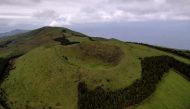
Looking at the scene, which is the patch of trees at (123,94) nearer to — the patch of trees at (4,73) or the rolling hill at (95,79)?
the rolling hill at (95,79)

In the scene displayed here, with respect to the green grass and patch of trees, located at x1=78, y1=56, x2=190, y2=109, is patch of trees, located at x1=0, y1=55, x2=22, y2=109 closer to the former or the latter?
patch of trees, located at x1=78, y1=56, x2=190, y2=109

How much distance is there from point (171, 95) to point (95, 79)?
2850cm

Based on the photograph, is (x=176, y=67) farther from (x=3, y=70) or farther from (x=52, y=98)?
(x=3, y=70)

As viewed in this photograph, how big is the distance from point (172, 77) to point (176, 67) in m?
10.5

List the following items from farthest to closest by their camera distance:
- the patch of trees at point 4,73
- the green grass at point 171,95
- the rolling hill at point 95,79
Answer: the patch of trees at point 4,73, the rolling hill at point 95,79, the green grass at point 171,95

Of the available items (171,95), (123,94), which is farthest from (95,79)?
(171,95)

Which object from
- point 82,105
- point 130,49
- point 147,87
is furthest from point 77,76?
point 130,49

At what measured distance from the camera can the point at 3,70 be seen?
460ft

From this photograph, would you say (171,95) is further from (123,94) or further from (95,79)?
(95,79)

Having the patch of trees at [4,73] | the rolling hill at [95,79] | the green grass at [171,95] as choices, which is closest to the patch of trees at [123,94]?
the rolling hill at [95,79]

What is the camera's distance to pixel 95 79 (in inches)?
A: 4577

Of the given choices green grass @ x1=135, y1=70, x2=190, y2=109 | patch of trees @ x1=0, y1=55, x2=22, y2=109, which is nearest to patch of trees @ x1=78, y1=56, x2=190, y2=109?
green grass @ x1=135, y1=70, x2=190, y2=109

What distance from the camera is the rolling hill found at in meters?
107

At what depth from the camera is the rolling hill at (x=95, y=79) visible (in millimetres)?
107375
